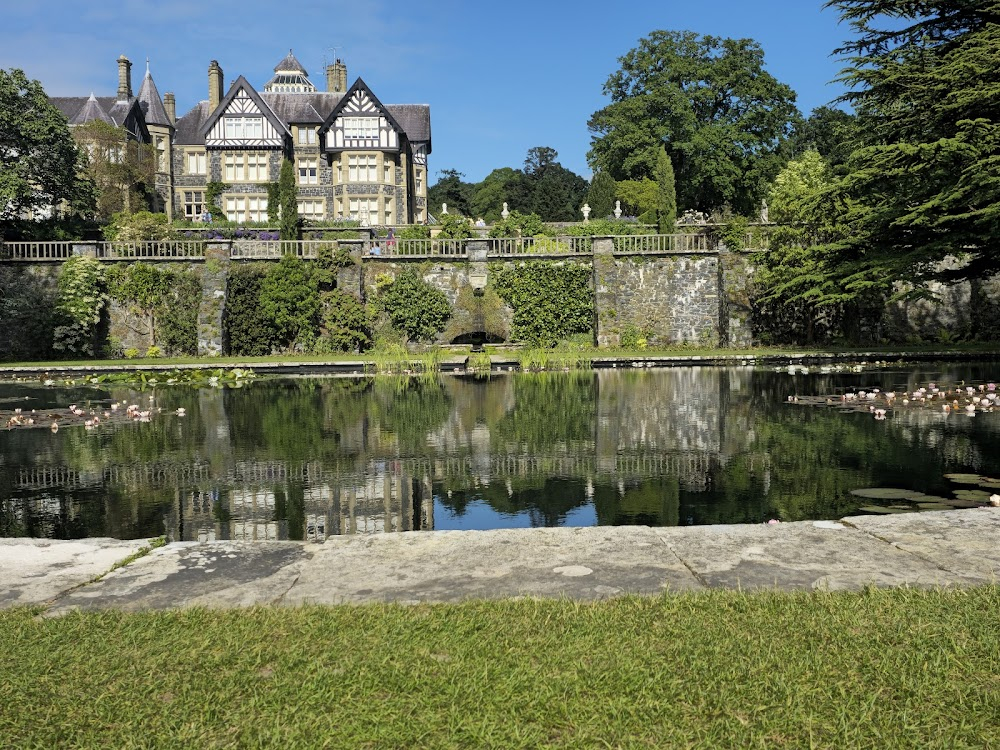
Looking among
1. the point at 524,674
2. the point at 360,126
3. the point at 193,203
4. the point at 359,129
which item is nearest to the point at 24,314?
the point at 193,203

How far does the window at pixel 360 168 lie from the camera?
5106 centimetres

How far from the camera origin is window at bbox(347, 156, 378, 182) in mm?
51062

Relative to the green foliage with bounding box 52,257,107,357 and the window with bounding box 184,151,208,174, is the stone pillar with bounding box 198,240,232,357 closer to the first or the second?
the green foliage with bounding box 52,257,107,357

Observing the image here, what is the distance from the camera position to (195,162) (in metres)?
52.0

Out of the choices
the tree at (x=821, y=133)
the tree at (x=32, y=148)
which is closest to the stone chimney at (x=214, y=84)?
the tree at (x=32, y=148)

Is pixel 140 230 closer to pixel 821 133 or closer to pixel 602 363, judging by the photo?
pixel 602 363

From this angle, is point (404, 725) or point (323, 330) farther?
point (323, 330)

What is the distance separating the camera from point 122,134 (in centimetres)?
4616

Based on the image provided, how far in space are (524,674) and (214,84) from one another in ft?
193

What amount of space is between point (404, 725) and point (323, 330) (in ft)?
103

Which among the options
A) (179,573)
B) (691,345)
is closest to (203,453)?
(179,573)

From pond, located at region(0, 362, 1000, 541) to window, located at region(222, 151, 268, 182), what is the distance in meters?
37.4

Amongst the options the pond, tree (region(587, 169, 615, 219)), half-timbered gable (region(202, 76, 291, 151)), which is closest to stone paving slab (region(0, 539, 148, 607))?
the pond

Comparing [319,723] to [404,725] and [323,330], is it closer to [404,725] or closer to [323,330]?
[404,725]
